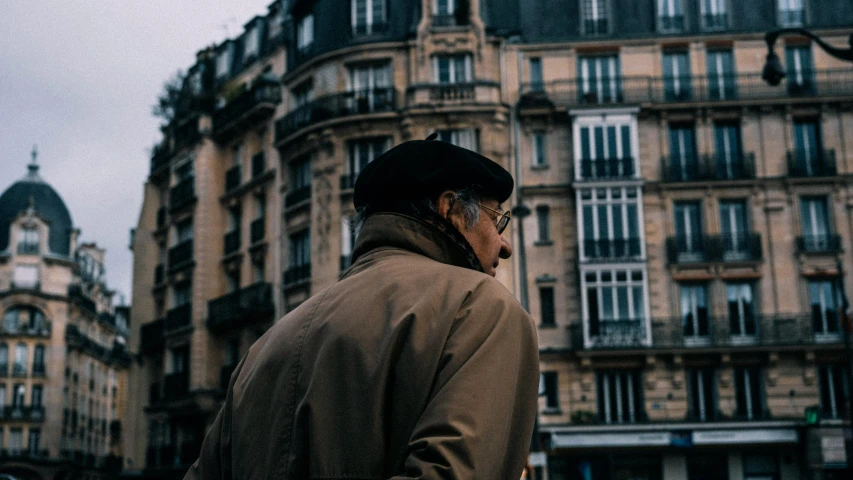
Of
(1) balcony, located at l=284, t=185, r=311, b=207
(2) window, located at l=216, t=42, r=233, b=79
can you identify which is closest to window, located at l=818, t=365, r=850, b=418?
(1) balcony, located at l=284, t=185, r=311, b=207

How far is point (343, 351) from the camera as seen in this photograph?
6.84ft

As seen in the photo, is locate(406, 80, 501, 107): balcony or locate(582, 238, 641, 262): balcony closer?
locate(582, 238, 641, 262): balcony

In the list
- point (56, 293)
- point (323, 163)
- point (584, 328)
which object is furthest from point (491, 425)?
point (56, 293)

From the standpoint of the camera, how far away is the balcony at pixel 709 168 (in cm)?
3566

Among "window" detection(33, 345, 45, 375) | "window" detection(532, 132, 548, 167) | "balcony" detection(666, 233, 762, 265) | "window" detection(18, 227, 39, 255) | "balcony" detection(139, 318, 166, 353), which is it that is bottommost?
"balcony" detection(139, 318, 166, 353)

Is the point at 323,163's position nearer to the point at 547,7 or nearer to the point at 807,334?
the point at 547,7

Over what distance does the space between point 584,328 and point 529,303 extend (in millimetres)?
1856

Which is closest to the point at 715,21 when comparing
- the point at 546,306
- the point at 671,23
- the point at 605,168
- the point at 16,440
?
the point at 671,23

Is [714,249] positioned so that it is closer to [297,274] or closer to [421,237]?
[297,274]

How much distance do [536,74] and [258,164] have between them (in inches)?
448

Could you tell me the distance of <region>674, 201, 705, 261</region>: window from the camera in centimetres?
3531

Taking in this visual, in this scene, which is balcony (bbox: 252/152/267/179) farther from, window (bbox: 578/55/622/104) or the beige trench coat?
the beige trench coat

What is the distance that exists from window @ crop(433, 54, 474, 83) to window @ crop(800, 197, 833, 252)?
457 inches

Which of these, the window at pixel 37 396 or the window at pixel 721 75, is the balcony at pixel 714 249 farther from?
the window at pixel 37 396
